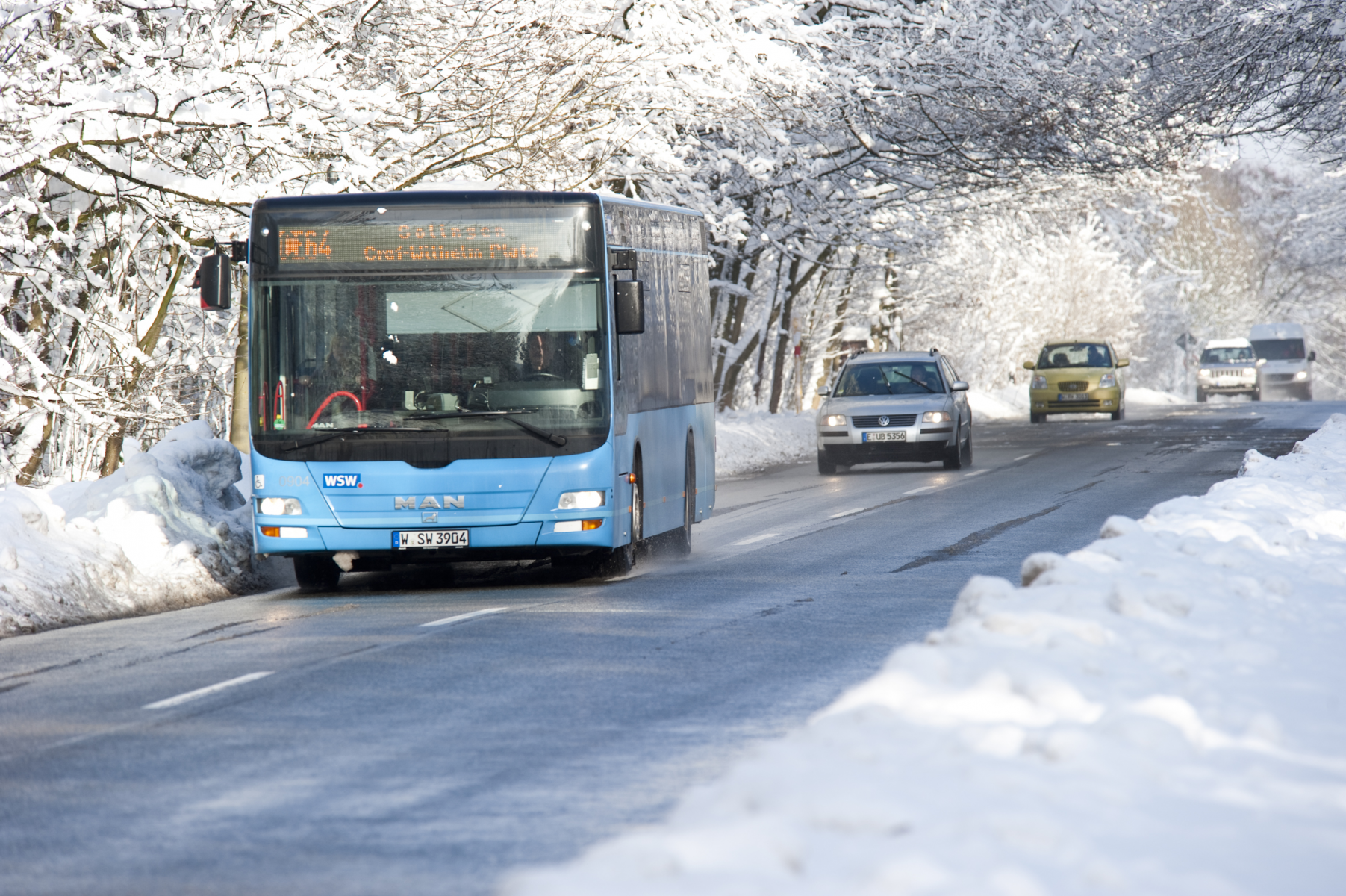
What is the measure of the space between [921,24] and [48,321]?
45.6 ft

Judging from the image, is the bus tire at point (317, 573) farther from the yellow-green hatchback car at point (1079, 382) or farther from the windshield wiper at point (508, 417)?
the yellow-green hatchback car at point (1079, 382)

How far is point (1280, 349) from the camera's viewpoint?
73.2 metres

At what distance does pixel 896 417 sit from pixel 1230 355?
43750 millimetres

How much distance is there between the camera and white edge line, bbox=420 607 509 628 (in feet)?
35.6

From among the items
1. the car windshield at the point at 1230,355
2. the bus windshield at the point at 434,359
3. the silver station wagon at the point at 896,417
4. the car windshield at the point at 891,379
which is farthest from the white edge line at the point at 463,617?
the car windshield at the point at 1230,355

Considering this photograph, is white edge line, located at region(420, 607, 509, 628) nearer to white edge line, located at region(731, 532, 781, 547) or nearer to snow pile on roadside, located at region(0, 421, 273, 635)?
snow pile on roadside, located at region(0, 421, 273, 635)

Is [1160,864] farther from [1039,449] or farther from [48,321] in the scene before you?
[1039,449]

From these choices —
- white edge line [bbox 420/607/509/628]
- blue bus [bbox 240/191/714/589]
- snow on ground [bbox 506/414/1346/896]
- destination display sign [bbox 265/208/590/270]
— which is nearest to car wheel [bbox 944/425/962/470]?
blue bus [bbox 240/191/714/589]

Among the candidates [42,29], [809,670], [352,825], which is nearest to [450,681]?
[809,670]

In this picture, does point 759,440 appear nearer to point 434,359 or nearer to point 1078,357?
point 1078,357

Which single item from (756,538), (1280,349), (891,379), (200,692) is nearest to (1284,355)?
(1280,349)

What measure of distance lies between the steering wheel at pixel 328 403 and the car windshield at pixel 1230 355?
5742 centimetres

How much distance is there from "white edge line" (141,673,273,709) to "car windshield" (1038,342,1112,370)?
126 feet

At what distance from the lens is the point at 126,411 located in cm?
1739
